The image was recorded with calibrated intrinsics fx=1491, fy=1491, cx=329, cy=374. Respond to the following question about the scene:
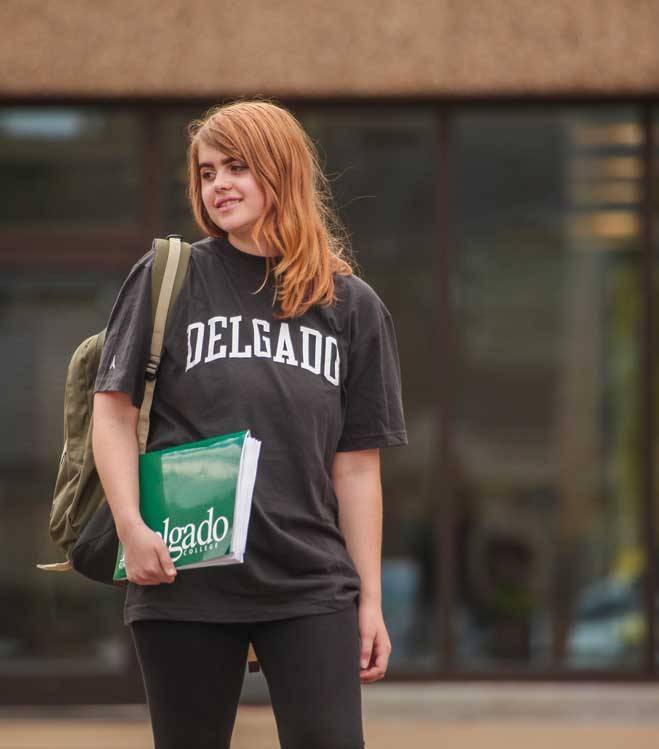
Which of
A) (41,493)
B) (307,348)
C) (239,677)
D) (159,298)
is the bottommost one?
(41,493)

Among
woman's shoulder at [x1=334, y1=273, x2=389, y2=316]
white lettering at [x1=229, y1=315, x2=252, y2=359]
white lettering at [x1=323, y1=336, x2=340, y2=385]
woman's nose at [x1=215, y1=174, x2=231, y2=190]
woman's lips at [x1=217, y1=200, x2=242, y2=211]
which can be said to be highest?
woman's nose at [x1=215, y1=174, x2=231, y2=190]

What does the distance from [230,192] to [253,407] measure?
43 cm

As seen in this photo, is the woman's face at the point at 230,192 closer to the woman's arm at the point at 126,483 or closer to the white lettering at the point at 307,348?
the white lettering at the point at 307,348

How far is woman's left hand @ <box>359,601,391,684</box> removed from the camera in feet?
9.75

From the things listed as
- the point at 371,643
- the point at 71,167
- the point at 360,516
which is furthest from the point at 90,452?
the point at 71,167

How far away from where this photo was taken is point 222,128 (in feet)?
9.45

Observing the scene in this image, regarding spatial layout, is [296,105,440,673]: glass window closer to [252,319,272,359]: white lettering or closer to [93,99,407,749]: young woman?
[93,99,407,749]: young woman

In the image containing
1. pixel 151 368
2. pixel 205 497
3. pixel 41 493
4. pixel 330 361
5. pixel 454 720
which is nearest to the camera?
pixel 205 497

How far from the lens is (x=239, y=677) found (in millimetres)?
2838

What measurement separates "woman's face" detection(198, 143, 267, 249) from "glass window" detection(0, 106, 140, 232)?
416 centimetres

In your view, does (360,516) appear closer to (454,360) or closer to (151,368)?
(151,368)

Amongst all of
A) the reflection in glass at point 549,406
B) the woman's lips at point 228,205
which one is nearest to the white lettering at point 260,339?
the woman's lips at point 228,205

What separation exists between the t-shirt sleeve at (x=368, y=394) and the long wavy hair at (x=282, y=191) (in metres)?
0.11

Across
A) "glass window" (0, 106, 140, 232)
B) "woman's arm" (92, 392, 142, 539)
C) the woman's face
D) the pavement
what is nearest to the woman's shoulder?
the woman's face
